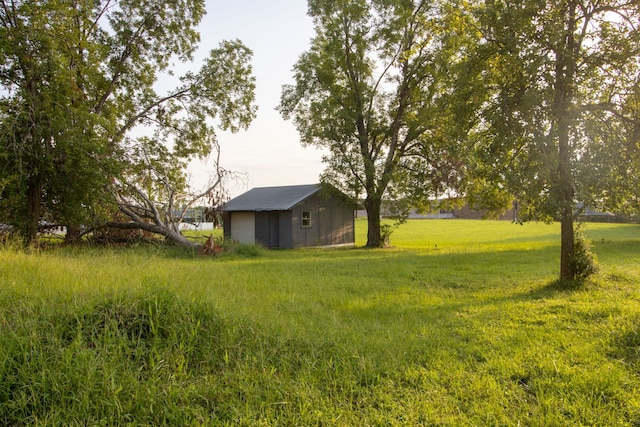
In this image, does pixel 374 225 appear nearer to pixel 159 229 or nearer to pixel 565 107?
pixel 159 229

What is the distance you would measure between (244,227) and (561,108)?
20.5 metres

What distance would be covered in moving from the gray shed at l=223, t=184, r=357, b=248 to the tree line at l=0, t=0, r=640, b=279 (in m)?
3.23

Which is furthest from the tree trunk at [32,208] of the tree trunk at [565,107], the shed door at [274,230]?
the tree trunk at [565,107]

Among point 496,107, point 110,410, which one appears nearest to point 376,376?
point 110,410

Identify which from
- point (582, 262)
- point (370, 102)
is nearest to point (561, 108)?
point (582, 262)

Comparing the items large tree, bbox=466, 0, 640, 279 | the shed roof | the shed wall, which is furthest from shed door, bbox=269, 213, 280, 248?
large tree, bbox=466, 0, 640, 279

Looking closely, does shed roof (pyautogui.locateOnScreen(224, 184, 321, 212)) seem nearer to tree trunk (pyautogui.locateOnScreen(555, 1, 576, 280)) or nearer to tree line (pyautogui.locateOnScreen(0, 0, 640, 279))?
tree line (pyautogui.locateOnScreen(0, 0, 640, 279))

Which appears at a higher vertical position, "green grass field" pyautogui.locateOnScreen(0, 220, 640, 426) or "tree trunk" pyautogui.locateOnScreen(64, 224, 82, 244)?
"tree trunk" pyautogui.locateOnScreen(64, 224, 82, 244)

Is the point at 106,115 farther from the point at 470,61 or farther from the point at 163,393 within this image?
the point at 163,393

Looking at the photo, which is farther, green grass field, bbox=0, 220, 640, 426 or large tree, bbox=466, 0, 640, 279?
large tree, bbox=466, 0, 640, 279

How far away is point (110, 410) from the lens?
3.35 m

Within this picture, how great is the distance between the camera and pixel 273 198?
26234mm

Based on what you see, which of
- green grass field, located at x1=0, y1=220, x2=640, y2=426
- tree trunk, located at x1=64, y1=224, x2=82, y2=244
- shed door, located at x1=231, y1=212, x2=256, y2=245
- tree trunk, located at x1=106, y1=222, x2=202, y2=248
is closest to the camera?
green grass field, located at x1=0, y1=220, x2=640, y2=426

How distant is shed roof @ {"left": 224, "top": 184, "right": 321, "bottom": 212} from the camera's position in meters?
24.1
